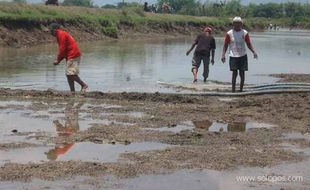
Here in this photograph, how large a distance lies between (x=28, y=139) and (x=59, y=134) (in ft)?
1.69

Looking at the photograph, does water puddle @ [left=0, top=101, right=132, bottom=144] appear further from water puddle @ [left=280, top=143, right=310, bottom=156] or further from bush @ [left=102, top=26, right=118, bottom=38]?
bush @ [left=102, top=26, right=118, bottom=38]

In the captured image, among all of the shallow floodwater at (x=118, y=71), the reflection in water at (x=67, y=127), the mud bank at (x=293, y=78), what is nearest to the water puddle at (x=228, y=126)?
the reflection in water at (x=67, y=127)

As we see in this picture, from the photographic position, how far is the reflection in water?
7145mm

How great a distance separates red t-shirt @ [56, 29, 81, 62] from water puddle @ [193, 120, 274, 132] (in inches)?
174

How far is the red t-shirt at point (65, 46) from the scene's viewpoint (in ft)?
41.5

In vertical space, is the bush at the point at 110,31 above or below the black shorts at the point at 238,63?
below

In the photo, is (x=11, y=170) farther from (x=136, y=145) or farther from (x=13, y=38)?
(x=13, y=38)

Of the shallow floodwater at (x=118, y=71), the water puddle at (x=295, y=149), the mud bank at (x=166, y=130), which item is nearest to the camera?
the mud bank at (x=166, y=130)

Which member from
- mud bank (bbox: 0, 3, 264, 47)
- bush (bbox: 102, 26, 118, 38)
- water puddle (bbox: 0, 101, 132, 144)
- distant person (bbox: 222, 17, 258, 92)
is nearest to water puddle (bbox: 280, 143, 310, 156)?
water puddle (bbox: 0, 101, 132, 144)

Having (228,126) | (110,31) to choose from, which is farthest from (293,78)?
(110,31)

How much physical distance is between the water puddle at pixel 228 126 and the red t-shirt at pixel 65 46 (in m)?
4.42

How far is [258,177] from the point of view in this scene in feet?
20.4

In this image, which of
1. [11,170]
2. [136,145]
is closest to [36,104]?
[136,145]

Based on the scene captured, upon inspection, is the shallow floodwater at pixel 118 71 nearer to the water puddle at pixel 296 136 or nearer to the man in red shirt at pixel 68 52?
the man in red shirt at pixel 68 52
